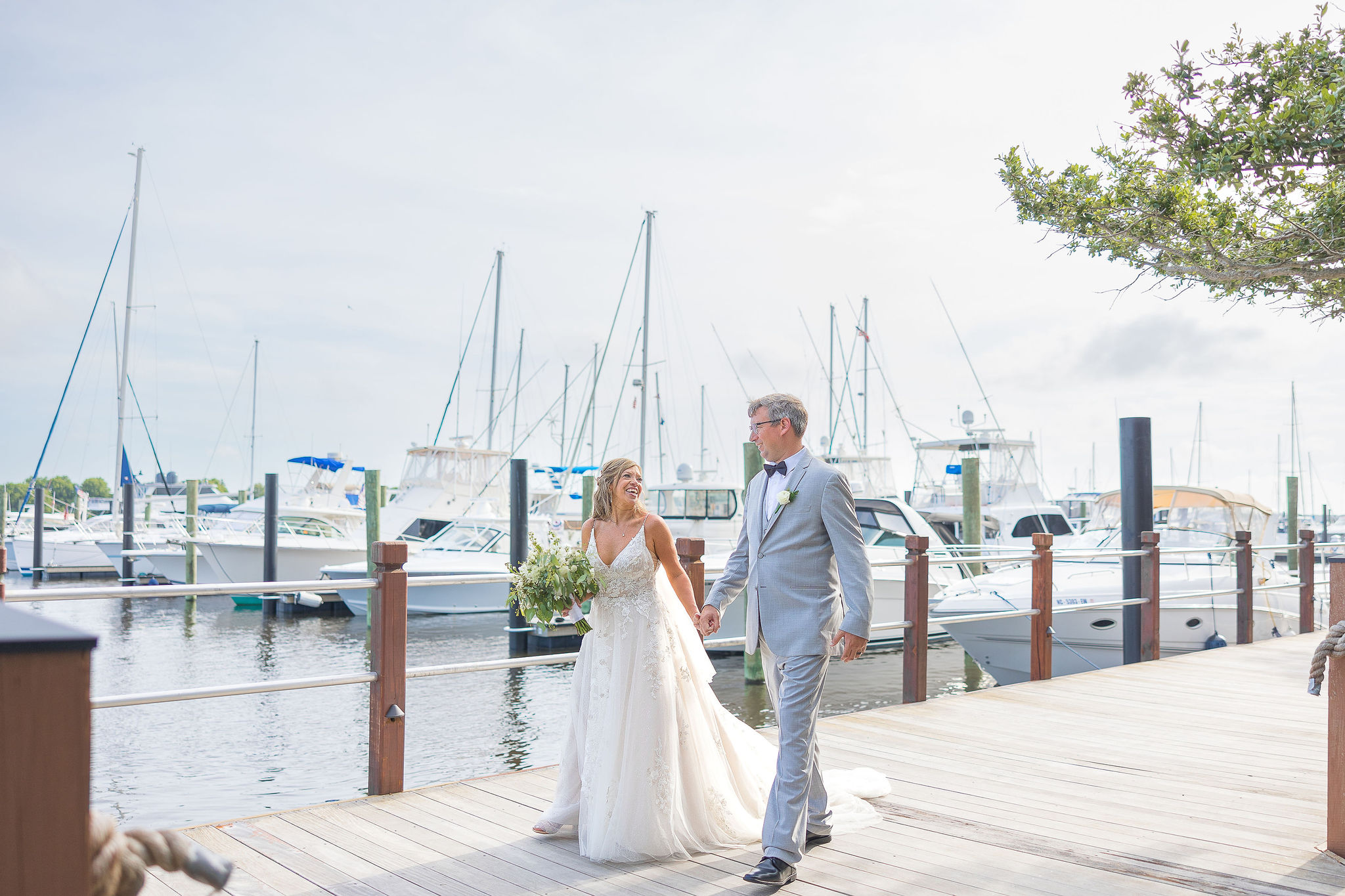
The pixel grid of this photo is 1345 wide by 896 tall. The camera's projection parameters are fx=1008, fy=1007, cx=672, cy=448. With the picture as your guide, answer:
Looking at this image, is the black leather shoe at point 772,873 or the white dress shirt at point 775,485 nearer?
the black leather shoe at point 772,873

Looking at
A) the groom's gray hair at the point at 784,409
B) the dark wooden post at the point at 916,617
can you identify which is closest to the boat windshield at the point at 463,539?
the dark wooden post at the point at 916,617

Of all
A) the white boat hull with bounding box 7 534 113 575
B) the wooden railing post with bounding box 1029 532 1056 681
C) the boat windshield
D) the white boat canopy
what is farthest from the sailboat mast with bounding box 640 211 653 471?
the white boat hull with bounding box 7 534 113 575

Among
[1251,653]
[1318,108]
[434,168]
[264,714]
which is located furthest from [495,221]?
[1318,108]

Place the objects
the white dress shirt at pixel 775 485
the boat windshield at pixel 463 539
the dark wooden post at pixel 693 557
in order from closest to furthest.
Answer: the white dress shirt at pixel 775 485
the dark wooden post at pixel 693 557
the boat windshield at pixel 463 539

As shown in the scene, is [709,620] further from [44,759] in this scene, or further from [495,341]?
[495,341]

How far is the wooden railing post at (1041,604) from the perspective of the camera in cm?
854

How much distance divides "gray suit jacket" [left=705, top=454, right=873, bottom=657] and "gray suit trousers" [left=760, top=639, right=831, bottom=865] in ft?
0.23

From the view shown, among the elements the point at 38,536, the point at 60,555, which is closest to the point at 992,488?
the point at 38,536

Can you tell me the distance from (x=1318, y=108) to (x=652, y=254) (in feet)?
68.2

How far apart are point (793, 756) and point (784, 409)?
1.36 metres

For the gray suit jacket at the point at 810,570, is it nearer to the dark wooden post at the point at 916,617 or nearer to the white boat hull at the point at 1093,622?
the dark wooden post at the point at 916,617

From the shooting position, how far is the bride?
4.15 m

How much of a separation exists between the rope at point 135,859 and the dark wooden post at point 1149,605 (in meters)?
10.1

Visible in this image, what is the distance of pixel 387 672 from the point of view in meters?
4.94
